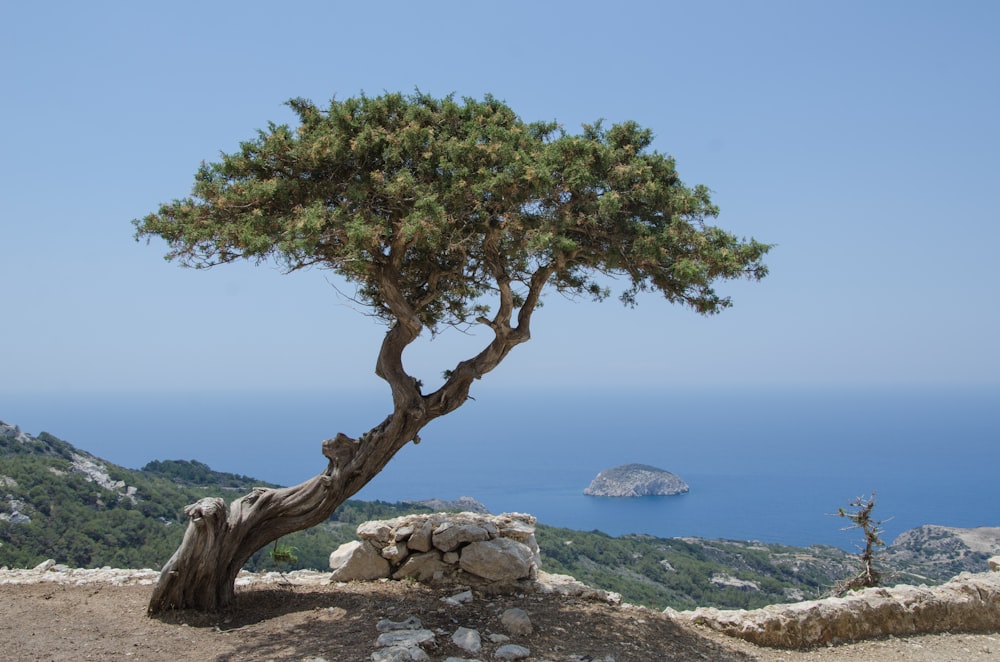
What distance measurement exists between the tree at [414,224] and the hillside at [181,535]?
636 centimetres

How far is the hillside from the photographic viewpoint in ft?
57.6

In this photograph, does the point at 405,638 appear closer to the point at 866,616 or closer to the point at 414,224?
the point at 414,224

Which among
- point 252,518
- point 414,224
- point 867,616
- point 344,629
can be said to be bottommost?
point 867,616

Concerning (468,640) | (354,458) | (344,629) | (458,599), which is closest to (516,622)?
(468,640)

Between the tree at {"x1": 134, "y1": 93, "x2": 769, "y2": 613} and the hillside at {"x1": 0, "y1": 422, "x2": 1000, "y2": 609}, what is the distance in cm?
636

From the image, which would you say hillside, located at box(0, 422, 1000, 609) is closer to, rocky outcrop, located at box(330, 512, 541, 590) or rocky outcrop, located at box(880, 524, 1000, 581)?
rocky outcrop, located at box(880, 524, 1000, 581)

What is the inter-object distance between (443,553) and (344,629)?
2.14 m

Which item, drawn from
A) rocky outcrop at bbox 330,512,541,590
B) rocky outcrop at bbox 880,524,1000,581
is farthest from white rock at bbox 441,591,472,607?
rocky outcrop at bbox 880,524,1000,581

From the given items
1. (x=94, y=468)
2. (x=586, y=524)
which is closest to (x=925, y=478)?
(x=586, y=524)

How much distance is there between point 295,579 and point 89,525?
1316cm

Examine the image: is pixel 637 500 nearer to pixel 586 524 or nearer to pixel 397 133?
pixel 586 524

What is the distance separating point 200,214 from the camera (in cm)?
768

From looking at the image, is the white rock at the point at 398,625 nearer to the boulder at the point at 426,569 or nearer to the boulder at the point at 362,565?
the boulder at the point at 426,569

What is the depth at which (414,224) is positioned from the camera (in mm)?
6461
